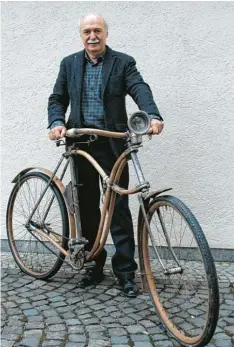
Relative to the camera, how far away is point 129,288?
146 inches

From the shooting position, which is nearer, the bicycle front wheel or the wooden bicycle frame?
the bicycle front wheel

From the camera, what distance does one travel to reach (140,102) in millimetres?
3434

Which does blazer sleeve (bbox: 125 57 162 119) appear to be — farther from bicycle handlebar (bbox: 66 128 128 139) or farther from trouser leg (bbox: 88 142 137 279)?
trouser leg (bbox: 88 142 137 279)

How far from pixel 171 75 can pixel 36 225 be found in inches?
68.5

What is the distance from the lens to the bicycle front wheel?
108 inches

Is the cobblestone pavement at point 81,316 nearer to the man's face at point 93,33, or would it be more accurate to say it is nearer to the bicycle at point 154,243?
the bicycle at point 154,243

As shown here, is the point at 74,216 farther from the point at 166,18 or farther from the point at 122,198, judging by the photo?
the point at 166,18

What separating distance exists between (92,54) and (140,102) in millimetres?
536

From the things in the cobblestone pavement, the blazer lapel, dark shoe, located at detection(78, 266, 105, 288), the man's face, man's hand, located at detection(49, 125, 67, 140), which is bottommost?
the cobblestone pavement

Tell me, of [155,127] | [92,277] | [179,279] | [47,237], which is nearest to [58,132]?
[155,127]

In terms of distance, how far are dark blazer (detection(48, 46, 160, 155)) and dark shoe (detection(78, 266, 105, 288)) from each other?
40.4 inches

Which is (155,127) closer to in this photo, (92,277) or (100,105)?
(100,105)

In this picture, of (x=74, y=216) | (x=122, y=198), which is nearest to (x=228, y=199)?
(x=122, y=198)

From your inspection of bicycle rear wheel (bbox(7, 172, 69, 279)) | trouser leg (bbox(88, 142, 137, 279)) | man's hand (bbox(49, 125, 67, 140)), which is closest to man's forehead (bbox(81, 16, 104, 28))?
man's hand (bbox(49, 125, 67, 140))
